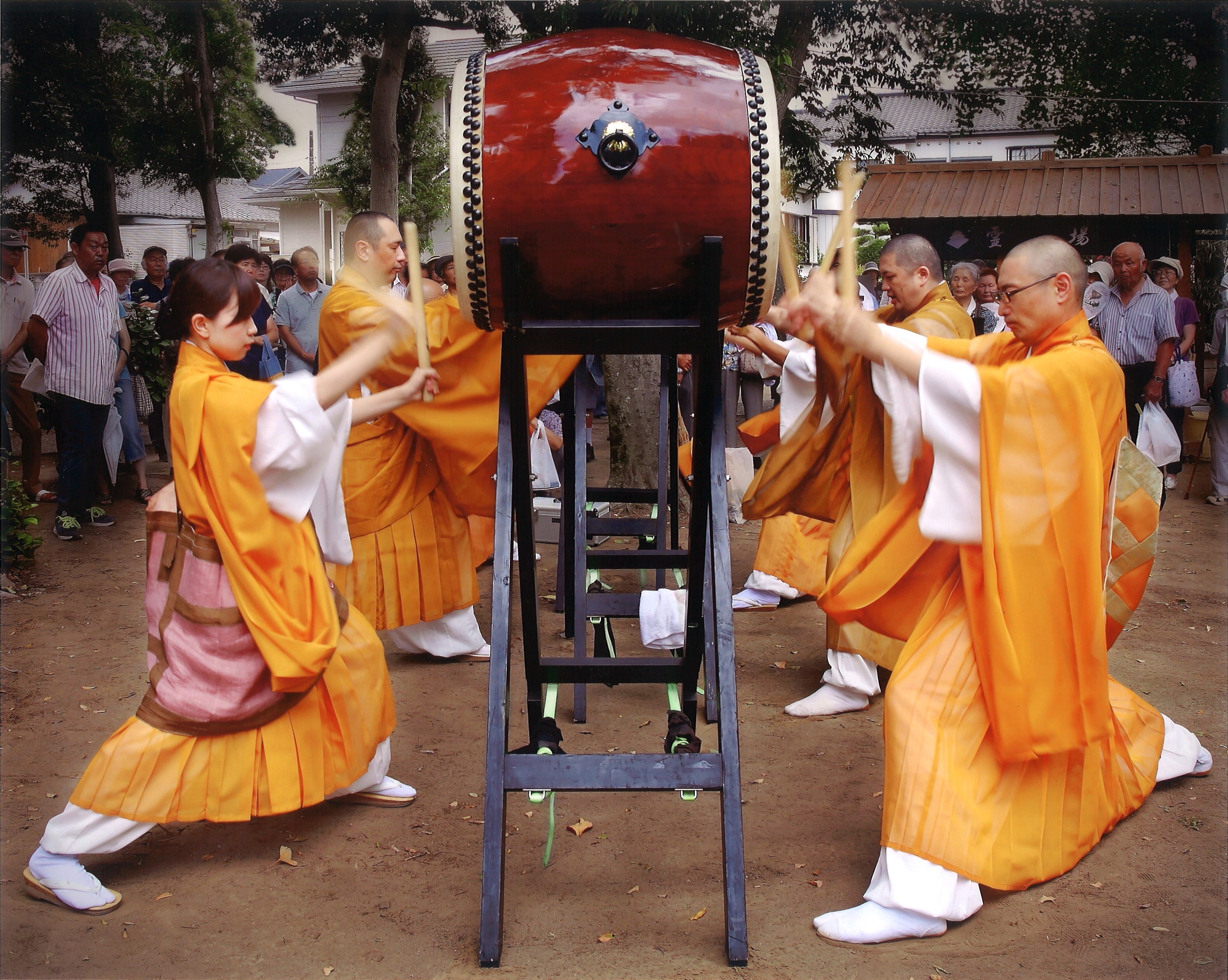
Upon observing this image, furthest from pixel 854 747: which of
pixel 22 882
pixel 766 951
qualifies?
pixel 22 882

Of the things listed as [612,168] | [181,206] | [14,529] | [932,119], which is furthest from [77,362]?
[932,119]

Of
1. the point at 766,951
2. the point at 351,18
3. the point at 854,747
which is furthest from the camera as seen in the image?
the point at 351,18

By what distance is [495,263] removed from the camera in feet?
7.72

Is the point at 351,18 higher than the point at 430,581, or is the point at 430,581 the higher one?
the point at 351,18

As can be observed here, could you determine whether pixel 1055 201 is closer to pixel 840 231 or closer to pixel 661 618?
pixel 661 618

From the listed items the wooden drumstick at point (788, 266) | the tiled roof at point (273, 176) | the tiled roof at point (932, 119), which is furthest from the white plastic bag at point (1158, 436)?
the tiled roof at point (273, 176)

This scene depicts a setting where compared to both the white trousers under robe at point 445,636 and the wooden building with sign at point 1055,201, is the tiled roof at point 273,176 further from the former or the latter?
the white trousers under robe at point 445,636

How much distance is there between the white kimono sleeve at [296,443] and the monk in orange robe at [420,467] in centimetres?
91

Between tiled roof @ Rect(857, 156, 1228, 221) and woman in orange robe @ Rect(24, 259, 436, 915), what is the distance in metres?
10.1

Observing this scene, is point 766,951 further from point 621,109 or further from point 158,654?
point 621,109

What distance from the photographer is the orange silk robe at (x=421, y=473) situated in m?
3.67

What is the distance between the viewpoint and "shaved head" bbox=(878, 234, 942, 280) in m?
3.72

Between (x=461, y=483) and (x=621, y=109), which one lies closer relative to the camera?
(x=621, y=109)

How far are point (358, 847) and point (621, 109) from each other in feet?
6.58
